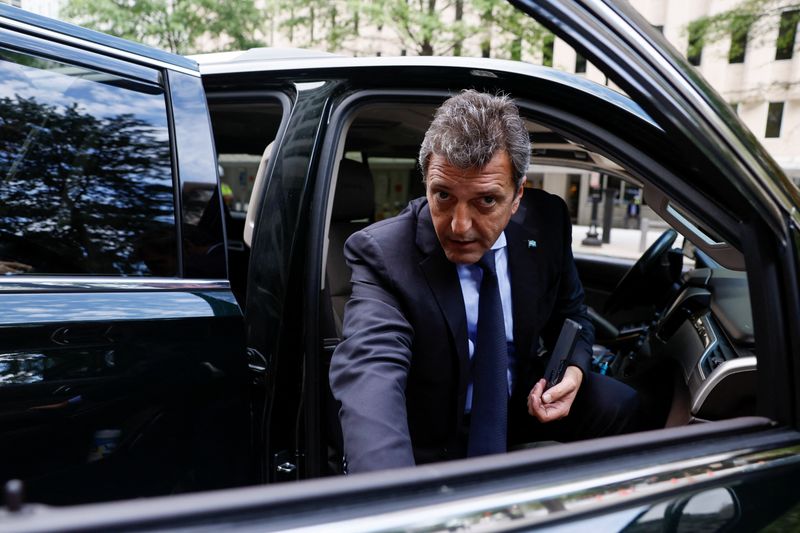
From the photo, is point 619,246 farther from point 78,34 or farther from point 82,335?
point 82,335

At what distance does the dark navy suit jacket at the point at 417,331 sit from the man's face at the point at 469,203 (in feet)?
0.28

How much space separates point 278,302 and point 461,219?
0.67 metres

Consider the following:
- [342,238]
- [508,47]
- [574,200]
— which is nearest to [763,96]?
[574,200]

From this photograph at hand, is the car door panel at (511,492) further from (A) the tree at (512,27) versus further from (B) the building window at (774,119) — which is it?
(B) the building window at (774,119)

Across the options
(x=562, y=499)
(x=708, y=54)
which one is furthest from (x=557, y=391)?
(x=708, y=54)

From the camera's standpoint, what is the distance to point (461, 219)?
156 centimetres

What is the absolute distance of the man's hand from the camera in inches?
73.6

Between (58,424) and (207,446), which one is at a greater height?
(58,424)

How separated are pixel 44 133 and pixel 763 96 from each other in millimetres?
24258

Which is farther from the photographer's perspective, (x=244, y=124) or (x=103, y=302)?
(x=244, y=124)

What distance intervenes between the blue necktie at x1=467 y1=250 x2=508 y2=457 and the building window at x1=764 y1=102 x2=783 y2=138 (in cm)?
2380

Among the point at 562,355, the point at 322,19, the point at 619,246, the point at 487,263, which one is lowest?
the point at 619,246

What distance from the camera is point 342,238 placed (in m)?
2.91

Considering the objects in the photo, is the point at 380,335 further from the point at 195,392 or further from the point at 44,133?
the point at 44,133
